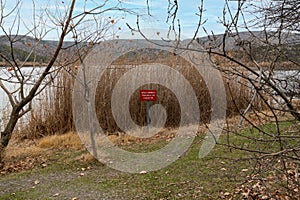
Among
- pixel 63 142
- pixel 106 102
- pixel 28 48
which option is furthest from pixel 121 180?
pixel 106 102

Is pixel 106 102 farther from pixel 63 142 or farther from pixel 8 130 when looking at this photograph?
pixel 8 130

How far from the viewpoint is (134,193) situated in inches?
128

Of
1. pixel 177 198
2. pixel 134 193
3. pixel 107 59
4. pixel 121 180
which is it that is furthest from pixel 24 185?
pixel 107 59

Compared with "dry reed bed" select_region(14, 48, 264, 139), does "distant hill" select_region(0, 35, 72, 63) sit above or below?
above

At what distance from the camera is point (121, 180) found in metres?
3.67

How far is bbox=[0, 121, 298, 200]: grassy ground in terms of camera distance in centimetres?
320

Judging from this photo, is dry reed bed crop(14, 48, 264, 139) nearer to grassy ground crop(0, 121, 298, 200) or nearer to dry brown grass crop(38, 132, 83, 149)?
dry brown grass crop(38, 132, 83, 149)

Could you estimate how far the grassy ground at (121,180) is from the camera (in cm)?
320

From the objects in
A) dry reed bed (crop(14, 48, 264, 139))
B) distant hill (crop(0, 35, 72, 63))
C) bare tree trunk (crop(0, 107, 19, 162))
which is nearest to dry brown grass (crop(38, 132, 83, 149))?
dry reed bed (crop(14, 48, 264, 139))

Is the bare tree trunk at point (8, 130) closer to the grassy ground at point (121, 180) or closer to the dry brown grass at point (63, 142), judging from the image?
the grassy ground at point (121, 180)

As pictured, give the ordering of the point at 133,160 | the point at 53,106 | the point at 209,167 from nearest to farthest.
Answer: the point at 209,167 < the point at 133,160 < the point at 53,106

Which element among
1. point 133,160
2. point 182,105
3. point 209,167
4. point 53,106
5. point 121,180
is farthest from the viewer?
point 182,105

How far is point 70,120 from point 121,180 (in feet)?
10.6

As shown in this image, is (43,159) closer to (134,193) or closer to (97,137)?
(97,137)
